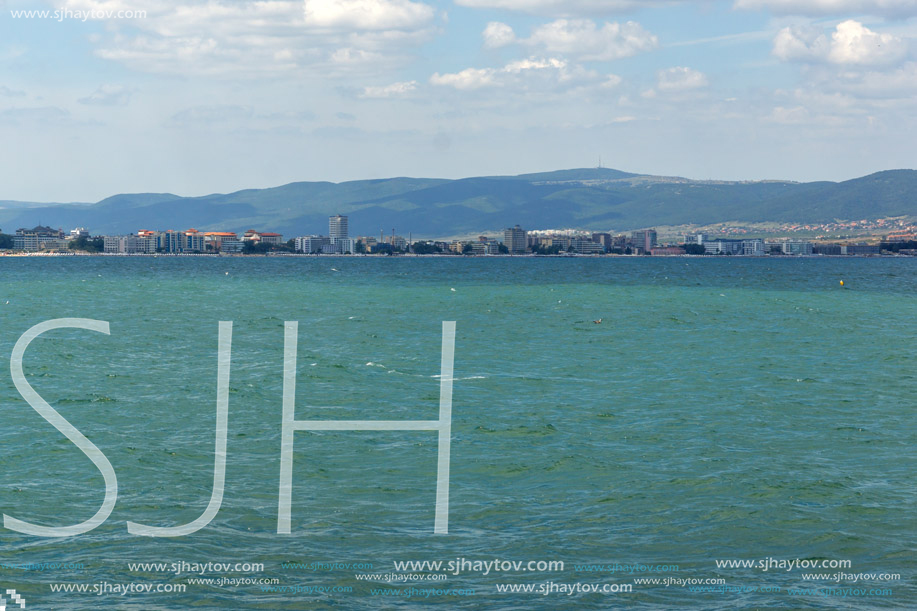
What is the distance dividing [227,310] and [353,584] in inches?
2481

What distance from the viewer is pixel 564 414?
3020 centimetres

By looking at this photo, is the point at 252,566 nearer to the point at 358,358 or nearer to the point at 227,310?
the point at 358,358

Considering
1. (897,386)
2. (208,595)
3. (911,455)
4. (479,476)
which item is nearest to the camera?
(208,595)

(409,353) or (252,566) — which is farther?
(409,353)

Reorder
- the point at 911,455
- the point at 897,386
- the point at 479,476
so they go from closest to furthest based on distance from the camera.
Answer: the point at 479,476
the point at 911,455
the point at 897,386

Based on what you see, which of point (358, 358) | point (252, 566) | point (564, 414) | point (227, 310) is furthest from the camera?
point (227, 310)

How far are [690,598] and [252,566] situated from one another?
7176 mm

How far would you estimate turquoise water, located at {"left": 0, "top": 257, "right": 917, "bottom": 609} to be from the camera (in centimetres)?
1591

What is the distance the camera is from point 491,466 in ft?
76.1

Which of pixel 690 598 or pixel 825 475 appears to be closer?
pixel 690 598

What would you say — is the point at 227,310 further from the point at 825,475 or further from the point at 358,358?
the point at 825,475

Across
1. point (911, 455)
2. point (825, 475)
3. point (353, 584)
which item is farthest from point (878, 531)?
point (353, 584)

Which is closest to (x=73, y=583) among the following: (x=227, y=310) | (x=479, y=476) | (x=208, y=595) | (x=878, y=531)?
(x=208, y=595)

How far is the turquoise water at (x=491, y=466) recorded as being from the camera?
1591 cm
